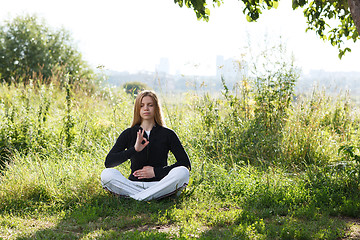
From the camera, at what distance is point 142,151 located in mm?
4488

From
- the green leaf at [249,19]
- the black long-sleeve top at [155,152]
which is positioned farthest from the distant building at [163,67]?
the black long-sleeve top at [155,152]

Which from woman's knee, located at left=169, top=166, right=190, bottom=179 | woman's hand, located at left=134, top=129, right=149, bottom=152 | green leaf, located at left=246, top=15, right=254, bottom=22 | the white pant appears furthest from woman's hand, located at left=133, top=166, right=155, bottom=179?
green leaf, located at left=246, top=15, right=254, bottom=22

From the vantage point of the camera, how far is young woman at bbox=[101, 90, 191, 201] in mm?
4387

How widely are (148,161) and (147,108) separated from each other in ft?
2.09

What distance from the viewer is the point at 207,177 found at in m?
5.10

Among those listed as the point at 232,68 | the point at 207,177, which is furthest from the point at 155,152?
the point at 232,68

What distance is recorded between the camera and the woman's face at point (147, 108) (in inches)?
179

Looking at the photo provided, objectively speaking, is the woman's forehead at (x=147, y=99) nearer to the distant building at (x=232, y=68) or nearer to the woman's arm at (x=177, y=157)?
the woman's arm at (x=177, y=157)

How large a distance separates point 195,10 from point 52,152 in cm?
325

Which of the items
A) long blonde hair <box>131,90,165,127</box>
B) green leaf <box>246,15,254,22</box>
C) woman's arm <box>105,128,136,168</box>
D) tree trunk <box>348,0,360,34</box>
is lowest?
woman's arm <box>105,128,136,168</box>

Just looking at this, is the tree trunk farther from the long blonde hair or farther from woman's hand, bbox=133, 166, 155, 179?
woman's hand, bbox=133, 166, 155, 179

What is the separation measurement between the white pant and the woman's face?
2.33ft

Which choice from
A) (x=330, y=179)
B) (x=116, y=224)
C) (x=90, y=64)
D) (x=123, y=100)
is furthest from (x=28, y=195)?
(x=90, y=64)

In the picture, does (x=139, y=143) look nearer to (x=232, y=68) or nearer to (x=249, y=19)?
(x=249, y=19)
